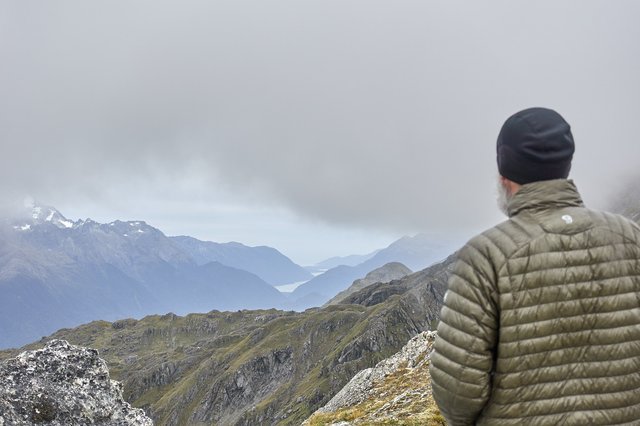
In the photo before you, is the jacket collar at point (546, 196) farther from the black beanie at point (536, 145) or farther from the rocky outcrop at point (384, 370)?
Answer: the rocky outcrop at point (384, 370)

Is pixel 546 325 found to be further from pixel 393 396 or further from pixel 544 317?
pixel 393 396

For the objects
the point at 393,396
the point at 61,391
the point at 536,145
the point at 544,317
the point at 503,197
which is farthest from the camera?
the point at 393,396

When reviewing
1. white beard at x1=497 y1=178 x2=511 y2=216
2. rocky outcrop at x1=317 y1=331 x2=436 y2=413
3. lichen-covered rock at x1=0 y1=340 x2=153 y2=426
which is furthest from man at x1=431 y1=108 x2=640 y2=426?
rocky outcrop at x1=317 y1=331 x2=436 y2=413

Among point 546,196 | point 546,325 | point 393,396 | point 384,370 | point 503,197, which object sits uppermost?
point 503,197

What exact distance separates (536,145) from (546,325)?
2.17 metres

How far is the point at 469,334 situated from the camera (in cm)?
578

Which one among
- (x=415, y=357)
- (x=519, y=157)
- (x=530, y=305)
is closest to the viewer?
(x=530, y=305)

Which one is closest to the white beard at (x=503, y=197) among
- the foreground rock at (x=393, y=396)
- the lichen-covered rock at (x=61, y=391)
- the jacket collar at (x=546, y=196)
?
the jacket collar at (x=546, y=196)

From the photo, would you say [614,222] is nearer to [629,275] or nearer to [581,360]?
[629,275]

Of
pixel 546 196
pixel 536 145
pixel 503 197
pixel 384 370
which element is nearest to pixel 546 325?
pixel 546 196

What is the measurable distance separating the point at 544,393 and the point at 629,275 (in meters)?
1.79

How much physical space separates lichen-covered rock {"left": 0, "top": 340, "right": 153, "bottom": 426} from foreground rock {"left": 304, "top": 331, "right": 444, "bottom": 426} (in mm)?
11146

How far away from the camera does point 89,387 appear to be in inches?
692

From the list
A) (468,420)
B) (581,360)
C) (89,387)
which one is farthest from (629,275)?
(89,387)
